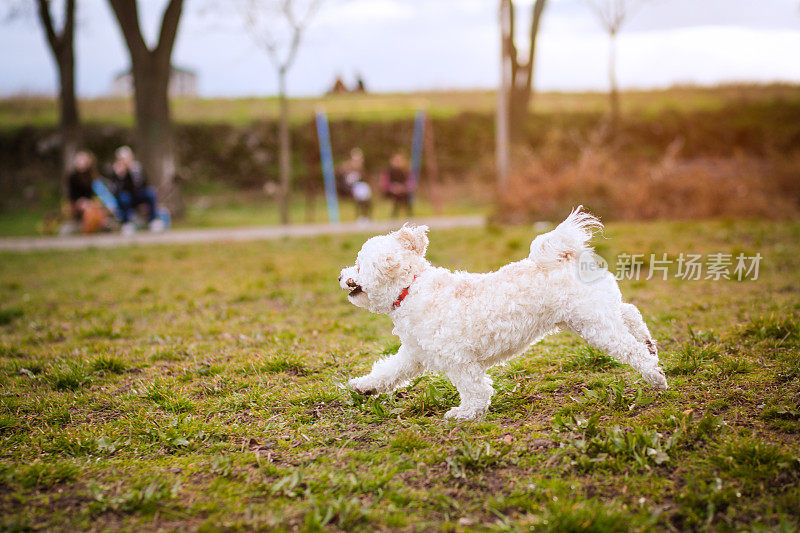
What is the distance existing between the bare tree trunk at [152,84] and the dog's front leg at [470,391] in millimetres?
14336

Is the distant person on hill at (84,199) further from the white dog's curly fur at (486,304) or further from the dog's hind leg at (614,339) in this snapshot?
the dog's hind leg at (614,339)

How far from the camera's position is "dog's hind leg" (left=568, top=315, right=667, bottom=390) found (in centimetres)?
367

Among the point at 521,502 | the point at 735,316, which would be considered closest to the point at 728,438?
the point at 521,502

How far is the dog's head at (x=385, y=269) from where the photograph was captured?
3.70 m

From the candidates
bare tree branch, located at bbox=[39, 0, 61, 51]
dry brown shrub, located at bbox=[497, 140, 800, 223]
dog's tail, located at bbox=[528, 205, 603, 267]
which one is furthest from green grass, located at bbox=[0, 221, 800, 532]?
bare tree branch, located at bbox=[39, 0, 61, 51]

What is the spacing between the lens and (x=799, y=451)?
123 inches

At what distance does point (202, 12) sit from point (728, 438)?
49.7 feet

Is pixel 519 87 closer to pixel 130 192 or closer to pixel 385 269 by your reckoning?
Answer: pixel 130 192

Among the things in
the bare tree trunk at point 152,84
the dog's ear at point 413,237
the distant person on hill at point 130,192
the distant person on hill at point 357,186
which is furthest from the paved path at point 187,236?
the dog's ear at point 413,237

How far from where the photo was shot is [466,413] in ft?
12.4

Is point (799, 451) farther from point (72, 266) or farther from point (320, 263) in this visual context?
point (72, 266)

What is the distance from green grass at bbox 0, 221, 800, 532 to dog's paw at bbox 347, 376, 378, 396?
0.07 meters

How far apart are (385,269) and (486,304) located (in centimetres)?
59

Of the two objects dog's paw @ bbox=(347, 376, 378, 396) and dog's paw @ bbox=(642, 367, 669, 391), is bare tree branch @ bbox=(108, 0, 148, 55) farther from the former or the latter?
dog's paw @ bbox=(642, 367, 669, 391)
